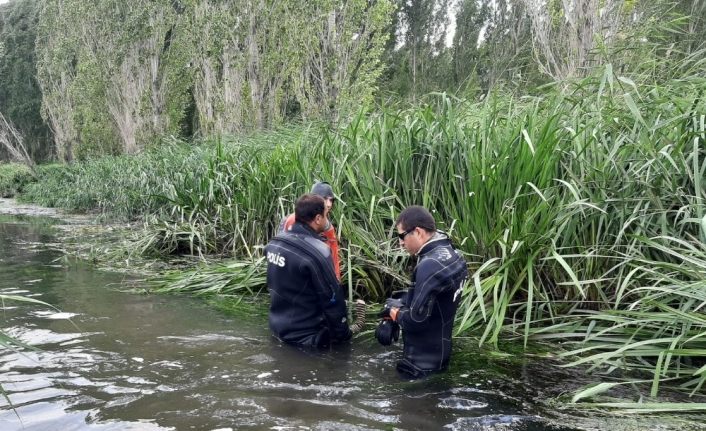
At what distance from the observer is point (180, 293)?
6.18m

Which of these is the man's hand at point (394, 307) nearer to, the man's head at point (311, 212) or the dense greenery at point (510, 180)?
the dense greenery at point (510, 180)

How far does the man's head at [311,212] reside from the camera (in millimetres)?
4000

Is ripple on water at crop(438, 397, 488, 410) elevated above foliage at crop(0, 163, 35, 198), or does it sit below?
below

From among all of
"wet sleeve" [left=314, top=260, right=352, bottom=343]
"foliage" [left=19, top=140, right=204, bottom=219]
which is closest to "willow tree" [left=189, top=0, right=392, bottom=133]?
"foliage" [left=19, top=140, right=204, bottom=219]

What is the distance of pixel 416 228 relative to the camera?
11.1ft

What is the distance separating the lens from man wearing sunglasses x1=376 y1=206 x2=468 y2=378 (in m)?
3.24

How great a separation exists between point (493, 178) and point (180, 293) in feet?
12.4

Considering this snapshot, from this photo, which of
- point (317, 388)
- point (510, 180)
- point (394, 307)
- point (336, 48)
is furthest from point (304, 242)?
point (336, 48)

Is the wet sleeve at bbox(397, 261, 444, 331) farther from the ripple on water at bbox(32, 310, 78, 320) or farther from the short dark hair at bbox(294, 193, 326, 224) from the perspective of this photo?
the ripple on water at bbox(32, 310, 78, 320)

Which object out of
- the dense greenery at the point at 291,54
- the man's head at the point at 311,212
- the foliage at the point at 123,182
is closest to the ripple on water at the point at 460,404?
the man's head at the point at 311,212

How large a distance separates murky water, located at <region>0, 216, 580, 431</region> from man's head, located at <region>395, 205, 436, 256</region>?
2.97 ft

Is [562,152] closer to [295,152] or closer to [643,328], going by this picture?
[643,328]

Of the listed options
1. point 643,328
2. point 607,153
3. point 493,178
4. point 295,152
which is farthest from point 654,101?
point 295,152

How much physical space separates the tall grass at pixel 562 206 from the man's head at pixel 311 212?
1.20 meters
